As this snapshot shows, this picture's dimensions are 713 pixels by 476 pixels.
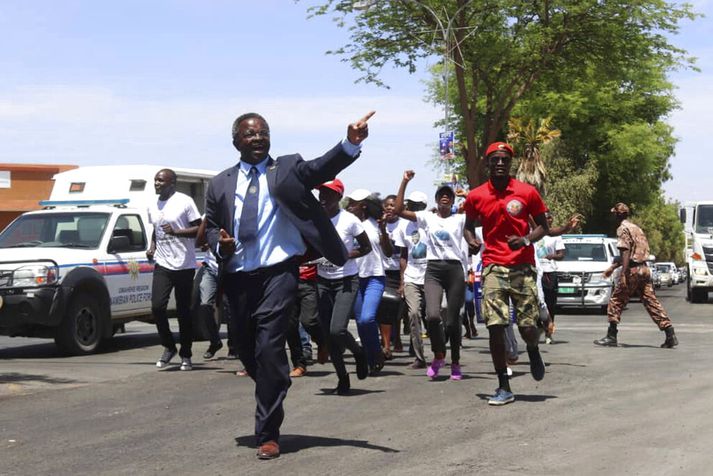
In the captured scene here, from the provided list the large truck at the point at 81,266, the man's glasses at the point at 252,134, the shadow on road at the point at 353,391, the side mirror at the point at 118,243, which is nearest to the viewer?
the man's glasses at the point at 252,134

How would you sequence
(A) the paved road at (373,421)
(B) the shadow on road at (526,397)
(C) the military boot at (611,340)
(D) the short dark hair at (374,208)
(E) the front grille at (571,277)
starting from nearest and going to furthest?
(A) the paved road at (373,421), (B) the shadow on road at (526,397), (D) the short dark hair at (374,208), (C) the military boot at (611,340), (E) the front grille at (571,277)

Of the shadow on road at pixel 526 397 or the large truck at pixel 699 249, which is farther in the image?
the large truck at pixel 699 249

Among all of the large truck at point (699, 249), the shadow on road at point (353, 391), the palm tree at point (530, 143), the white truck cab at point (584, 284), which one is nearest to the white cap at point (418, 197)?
the shadow on road at point (353, 391)

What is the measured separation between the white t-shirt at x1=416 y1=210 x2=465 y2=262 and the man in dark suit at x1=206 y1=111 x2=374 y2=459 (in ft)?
12.7

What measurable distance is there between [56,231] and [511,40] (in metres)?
24.3

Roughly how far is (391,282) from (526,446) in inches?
250

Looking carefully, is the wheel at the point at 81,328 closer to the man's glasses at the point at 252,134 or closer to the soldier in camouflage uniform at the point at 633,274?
the soldier in camouflage uniform at the point at 633,274

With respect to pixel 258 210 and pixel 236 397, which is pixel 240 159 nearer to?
pixel 258 210

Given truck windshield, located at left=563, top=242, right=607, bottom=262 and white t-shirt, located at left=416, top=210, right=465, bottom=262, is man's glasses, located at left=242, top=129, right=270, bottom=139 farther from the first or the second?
truck windshield, located at left=563, top=242, right=607, bottom=262

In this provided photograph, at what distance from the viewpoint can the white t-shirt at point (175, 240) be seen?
39.9 feet

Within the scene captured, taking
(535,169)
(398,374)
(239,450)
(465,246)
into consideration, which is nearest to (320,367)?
(398,374)

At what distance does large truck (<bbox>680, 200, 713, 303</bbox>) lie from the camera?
106 feet

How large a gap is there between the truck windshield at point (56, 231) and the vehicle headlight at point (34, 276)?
2.90 ft

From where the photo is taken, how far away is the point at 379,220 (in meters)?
11.9
